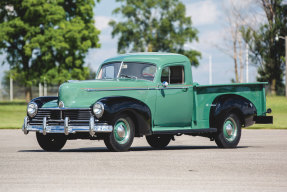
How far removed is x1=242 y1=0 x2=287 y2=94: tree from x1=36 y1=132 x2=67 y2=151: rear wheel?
58.2 metres

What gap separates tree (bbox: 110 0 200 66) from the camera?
8250cm

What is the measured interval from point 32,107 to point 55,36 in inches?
1679

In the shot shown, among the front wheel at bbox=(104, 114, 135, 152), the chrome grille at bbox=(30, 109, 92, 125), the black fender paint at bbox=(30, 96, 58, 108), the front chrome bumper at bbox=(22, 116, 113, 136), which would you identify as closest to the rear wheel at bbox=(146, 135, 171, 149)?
the front wheel at bbox=(104, 114, 135, 152)

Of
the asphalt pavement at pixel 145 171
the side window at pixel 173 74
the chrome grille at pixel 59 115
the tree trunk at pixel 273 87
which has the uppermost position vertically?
the tree trunk at pixel 273 87

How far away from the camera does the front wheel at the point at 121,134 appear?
13.2 m

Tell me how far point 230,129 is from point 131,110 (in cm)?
297

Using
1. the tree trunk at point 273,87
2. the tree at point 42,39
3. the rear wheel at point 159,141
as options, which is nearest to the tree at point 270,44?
the tree trunk at point 273,87

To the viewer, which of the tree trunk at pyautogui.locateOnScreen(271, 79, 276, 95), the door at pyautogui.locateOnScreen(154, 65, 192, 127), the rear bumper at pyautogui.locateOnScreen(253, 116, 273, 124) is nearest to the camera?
the door at pyautogui.locateOnScreen(154, 65, 192, 127)

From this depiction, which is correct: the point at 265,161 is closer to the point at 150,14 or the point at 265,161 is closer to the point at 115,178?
the point at 115,178

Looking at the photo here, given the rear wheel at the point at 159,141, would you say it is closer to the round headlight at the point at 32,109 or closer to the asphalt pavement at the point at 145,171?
the asphalt pavement at the point at 145,171

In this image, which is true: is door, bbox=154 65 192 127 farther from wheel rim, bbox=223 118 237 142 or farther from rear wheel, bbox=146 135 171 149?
rear wheel, bbox=146 135 171 149

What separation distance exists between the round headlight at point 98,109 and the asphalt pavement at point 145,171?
0.82 metres

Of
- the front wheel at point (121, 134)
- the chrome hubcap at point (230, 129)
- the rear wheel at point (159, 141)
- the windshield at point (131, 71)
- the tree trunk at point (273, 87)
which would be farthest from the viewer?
the tree trunk at point (273, 87)

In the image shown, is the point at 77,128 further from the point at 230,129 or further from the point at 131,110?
the point at 230,129
